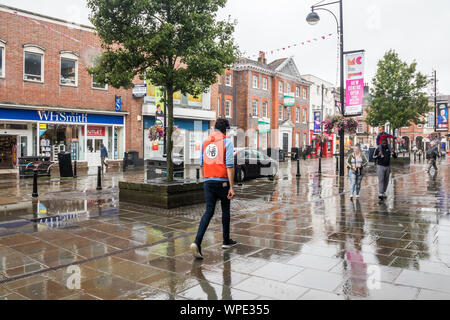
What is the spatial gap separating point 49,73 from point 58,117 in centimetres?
260

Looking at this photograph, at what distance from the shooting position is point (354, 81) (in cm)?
1543

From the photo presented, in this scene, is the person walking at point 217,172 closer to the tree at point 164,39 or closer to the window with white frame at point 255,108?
the tree at point 164,39

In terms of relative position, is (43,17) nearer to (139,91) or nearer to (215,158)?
(139,91)

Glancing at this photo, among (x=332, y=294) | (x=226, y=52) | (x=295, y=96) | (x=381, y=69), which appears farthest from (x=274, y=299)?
(x=295, y=96)

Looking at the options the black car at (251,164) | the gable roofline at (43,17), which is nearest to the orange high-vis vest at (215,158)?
the black car at (251,164)

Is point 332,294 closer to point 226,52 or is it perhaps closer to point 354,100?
point 226,52

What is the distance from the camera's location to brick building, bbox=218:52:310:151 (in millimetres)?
37500

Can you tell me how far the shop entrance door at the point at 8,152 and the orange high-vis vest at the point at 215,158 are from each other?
1912cm

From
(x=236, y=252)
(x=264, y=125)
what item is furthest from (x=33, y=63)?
(x=264, y=125)

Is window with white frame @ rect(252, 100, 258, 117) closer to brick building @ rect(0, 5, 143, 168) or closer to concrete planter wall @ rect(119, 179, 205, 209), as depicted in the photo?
brick building @ rect(0, 5, 143, 168)

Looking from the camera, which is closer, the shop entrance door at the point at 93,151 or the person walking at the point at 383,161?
the person walking at the point at 383,161

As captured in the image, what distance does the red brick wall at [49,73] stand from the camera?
19578 millimetres

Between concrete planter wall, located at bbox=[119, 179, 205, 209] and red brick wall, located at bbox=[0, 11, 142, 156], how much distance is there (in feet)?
46.5

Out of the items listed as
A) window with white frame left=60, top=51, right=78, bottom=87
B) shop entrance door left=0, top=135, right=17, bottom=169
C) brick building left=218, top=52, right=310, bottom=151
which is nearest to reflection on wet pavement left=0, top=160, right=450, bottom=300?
shop entrance door left=0, top=135, right=17, bottom=169
